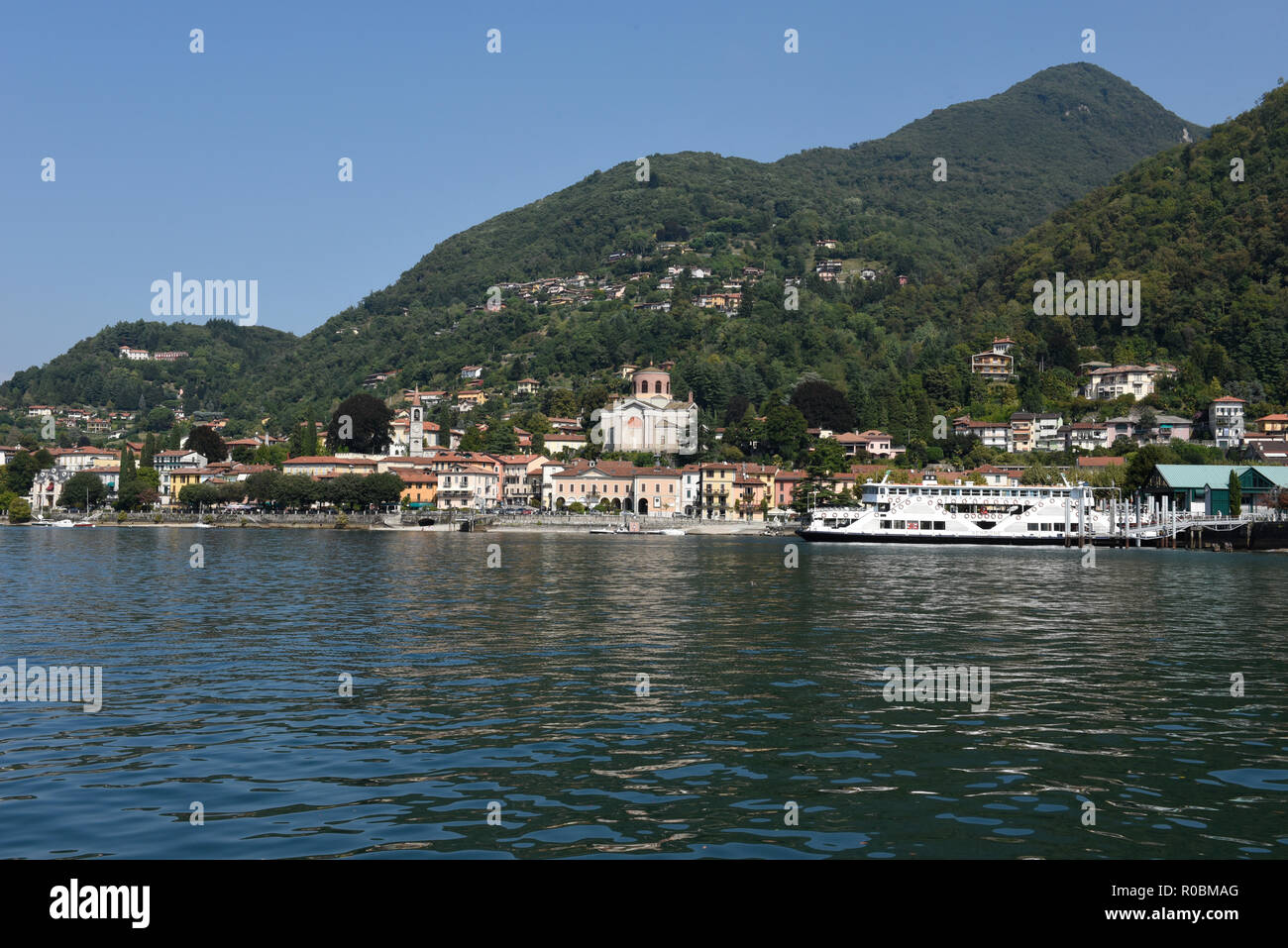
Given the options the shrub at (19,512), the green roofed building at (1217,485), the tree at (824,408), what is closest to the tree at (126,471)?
the shrub at (19,512)

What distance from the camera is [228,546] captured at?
68.2 metres

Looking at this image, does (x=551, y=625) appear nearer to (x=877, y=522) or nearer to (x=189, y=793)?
(x=189, y=793)

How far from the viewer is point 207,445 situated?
153 meters

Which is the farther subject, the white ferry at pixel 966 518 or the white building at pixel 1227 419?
the white building at pixel 1227 419

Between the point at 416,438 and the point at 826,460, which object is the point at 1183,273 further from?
the point at 416,438

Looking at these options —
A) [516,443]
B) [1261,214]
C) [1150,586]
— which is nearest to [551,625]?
[1150,586]

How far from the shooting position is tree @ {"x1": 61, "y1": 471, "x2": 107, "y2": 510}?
131500 millimetres

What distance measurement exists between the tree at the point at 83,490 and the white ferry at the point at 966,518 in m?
94.1

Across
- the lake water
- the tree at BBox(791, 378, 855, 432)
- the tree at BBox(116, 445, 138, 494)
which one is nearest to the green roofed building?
the tree at BBox(791, 378, 855, 432)

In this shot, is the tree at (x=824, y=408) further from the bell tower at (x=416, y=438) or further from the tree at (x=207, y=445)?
the tree at (x=207, y=445)

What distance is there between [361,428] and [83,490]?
116ft

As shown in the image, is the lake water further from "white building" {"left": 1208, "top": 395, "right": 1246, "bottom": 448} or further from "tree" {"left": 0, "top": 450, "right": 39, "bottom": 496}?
"tree" {"left": 0, "top": 450, "right": 39, "bottom": 496}

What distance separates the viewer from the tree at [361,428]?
146 m
